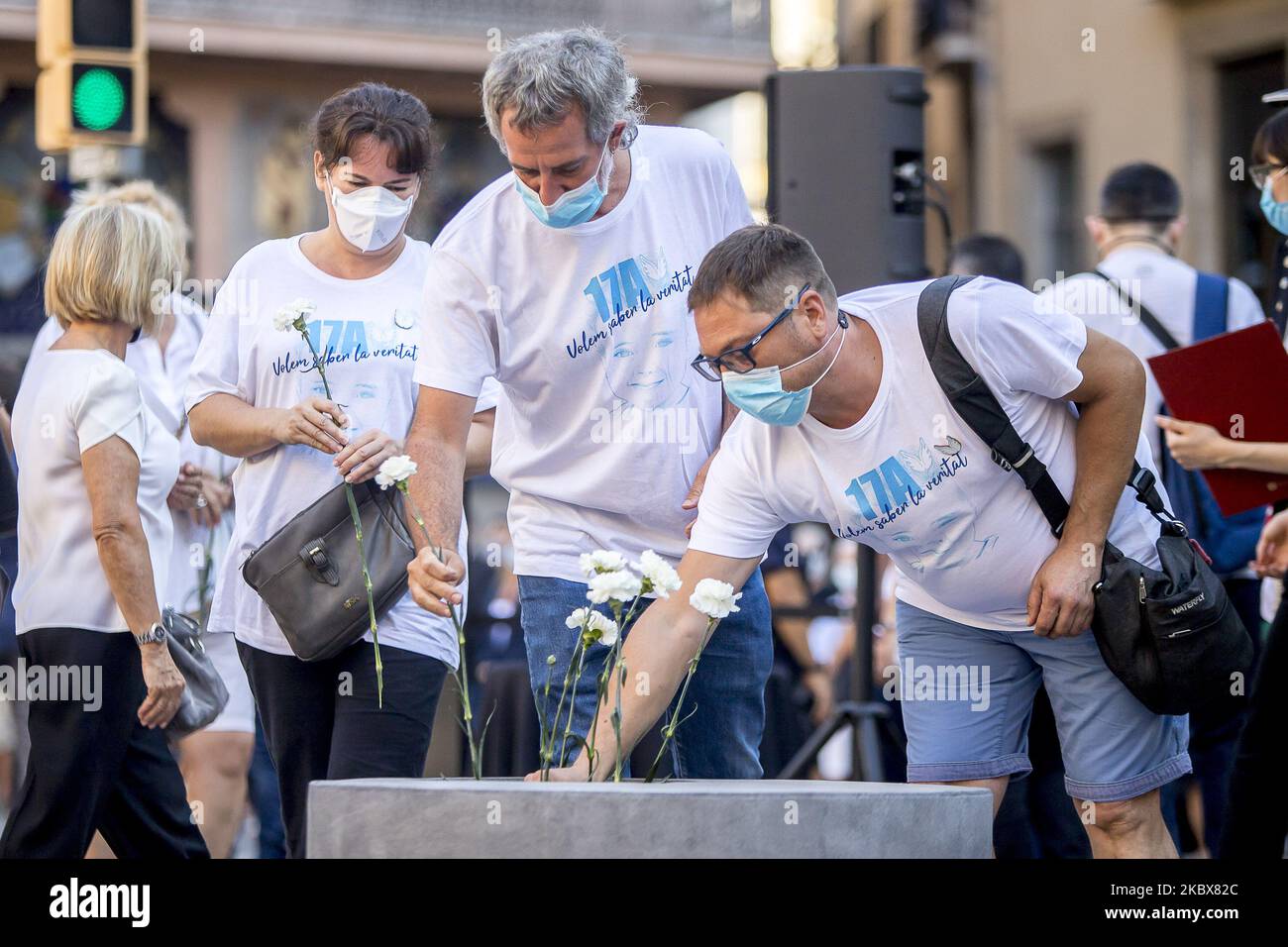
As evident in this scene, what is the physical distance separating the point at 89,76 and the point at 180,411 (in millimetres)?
2694

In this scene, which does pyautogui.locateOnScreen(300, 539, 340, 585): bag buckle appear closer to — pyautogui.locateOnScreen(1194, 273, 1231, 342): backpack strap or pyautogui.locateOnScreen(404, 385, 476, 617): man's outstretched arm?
pyautogui.locateOnScreen(404, 385, 476, 617): man's outstretched arm

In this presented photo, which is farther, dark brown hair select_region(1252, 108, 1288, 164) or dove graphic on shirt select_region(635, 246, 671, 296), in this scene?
dark brown hair select_region(1252, 108, 1288, 164)

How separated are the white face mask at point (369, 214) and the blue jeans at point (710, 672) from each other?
84 cm

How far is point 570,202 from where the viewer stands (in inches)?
153

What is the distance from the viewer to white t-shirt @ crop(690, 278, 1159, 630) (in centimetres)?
358

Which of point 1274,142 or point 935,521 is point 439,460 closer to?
point 935,521

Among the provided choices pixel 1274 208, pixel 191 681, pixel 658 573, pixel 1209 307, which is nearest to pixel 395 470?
pixel 658 573

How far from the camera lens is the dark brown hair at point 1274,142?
4930mm

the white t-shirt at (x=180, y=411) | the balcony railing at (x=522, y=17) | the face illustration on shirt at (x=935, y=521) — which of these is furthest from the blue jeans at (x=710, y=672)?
the balcony railing at (x=522, y=17)

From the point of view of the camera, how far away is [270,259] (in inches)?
168

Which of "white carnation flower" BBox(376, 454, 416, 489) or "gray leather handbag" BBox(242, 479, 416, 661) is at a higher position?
"white carnation flower" BBox(376, 454, 416, 489)

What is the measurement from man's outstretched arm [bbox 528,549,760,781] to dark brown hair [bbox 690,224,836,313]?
0.54 m

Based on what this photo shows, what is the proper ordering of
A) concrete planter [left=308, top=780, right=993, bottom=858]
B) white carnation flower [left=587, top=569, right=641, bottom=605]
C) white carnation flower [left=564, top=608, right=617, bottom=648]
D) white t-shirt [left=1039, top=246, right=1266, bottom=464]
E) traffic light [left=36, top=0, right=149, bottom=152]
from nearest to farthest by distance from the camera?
concrete planter [left=308, top=780, right=993, bottom=858]
white carnation flower [left=587, top=569, right=641, bottom=605]
white carnation flower [left=564, top=608, right=617, bottom=648]
white t-shirt [left=1039, top=246, right=1266, bottom=464]
traffic light [left=36, top=0, right=149, bottom=152]

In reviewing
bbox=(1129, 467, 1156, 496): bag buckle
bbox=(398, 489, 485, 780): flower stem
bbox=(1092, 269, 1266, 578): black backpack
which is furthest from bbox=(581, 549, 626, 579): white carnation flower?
bbox=(1092, 269, 1266, 578): black backpack
